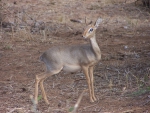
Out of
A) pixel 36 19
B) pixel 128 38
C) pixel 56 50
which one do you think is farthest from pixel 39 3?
pixel 56 50

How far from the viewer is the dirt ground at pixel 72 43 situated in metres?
6.06

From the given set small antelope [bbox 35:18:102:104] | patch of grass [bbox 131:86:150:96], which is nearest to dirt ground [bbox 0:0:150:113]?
patch of grass [bbox 131:86:150:96]

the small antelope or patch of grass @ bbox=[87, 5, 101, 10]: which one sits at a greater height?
the small antelope

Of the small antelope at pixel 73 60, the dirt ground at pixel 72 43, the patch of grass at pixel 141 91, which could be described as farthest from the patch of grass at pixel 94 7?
the patch of grass at pixel 141 91

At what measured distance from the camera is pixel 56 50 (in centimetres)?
616

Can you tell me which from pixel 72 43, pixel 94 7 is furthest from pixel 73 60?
pixel 94 7

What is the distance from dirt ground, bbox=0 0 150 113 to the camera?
606cm

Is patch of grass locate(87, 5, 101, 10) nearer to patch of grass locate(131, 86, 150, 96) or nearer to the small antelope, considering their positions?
the small antelope

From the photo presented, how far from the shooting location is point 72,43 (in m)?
10.2

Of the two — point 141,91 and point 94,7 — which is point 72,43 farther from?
point 141,91

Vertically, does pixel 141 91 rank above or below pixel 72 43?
above

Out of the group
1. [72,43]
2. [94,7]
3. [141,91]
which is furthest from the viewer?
[94,7]

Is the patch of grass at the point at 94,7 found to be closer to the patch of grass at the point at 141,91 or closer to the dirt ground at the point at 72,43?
the dirt ground at the point at 72,43

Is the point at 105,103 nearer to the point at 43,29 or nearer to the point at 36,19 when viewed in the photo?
the point at 43,29
